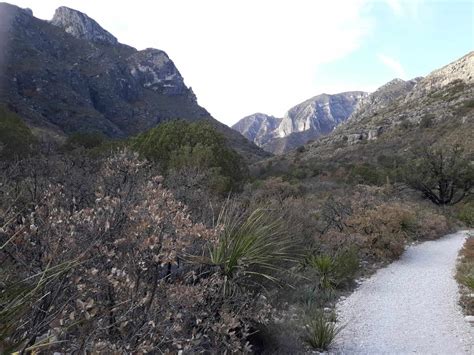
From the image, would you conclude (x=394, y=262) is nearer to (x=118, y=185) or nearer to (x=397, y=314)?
(x=397, y=314)

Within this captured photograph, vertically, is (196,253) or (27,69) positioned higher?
(27,69)

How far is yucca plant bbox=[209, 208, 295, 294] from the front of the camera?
486cm

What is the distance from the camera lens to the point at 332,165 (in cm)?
4350

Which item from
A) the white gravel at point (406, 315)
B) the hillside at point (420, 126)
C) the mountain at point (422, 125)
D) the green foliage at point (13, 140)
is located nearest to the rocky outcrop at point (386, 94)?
the mountain at point (422, 125)

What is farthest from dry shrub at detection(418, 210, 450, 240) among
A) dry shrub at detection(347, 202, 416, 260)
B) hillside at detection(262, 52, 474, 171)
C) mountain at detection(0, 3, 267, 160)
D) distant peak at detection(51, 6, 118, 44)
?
distant peak at detection(51, 6, 118, 44)

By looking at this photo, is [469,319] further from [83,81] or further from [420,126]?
[83,81]

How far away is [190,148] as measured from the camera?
1886cm

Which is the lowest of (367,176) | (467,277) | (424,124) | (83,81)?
(467,277)

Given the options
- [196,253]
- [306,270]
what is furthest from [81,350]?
[306,270]

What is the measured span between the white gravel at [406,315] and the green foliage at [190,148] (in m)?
8.57

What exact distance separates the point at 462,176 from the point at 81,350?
2499 cm

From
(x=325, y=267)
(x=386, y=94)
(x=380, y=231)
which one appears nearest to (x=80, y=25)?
(x=386, y=94)

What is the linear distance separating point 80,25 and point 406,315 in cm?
11785

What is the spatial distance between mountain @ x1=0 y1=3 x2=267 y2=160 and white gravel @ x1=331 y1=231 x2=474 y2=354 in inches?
1612
